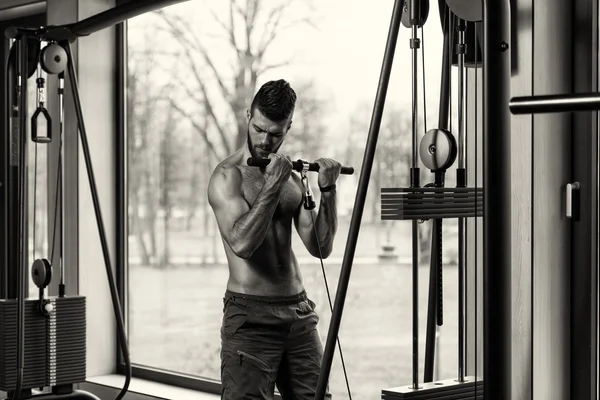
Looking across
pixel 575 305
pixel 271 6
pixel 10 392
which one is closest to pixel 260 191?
pixel 575 305

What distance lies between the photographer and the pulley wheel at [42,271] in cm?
385

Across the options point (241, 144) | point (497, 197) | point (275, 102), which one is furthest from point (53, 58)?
point (497, 197)

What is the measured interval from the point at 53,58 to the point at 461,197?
244 cm

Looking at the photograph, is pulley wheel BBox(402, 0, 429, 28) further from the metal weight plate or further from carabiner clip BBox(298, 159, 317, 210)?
carabiner clip BBox(298, 159, 317, 210)

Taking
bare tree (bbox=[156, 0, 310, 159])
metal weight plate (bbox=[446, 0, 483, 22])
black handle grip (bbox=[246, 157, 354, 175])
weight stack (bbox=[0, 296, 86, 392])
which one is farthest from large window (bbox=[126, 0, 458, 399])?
metal weight plate (bbox=[446, 0, 483, 22])

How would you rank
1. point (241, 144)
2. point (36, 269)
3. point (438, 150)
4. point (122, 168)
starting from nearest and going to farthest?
point (438, 150) < point (36, 269) < point (241, 144) < point (122, 168)

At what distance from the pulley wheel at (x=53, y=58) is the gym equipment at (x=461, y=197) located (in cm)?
214

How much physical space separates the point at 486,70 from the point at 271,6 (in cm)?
288

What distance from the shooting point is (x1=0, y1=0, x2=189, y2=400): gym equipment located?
3744 millimetres

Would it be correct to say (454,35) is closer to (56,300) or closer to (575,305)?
(575,305)

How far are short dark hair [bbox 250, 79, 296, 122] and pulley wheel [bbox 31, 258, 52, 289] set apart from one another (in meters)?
1.55

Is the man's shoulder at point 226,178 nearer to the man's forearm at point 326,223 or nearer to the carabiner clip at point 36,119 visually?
the man's forearm at point 326,223

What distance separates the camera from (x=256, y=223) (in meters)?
2.69

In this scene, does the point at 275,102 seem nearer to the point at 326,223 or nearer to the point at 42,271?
the point at 326,223
